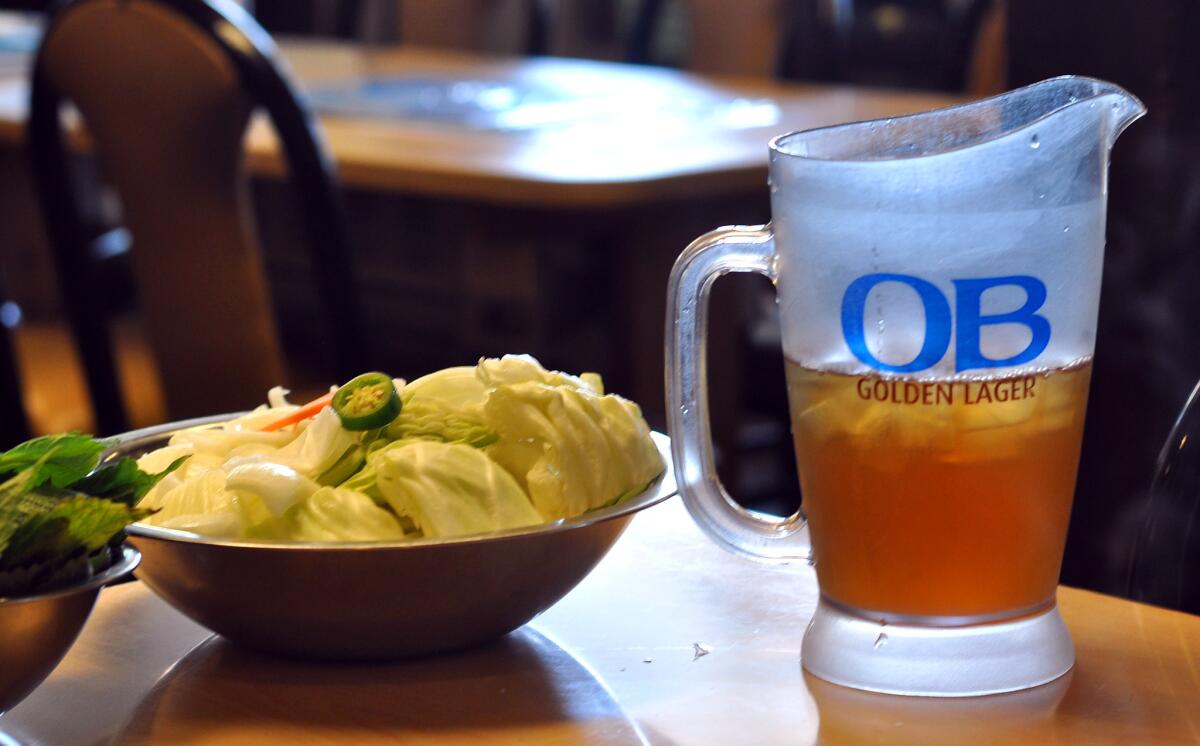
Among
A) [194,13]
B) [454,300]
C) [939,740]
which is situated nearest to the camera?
[939,740]

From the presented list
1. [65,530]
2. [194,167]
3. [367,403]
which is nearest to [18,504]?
[65,530]

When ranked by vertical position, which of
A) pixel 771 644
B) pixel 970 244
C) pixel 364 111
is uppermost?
pixel 970 244

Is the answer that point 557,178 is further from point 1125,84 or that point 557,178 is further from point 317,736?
point 317,736

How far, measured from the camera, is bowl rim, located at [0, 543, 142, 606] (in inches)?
18.9

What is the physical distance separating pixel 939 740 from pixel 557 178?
46.0 inches

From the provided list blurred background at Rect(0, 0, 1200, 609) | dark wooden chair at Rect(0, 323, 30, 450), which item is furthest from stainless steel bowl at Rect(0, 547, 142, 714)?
dark wooden chair at Rect(0, 323, 30, 450)

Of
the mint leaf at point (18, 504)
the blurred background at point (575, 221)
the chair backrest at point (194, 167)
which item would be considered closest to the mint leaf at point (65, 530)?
the mint leaf at point (18, 504)

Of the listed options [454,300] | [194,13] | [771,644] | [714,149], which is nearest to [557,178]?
[714,149]

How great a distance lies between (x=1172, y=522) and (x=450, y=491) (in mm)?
307

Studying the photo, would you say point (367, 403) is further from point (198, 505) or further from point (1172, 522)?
point (1172, 522)

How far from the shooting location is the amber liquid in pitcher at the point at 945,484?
496 millimetres

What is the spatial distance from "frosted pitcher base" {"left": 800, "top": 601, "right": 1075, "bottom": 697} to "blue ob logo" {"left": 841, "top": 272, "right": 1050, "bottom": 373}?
0.09 metres

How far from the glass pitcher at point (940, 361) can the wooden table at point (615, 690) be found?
0.02 metres

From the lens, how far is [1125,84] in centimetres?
93
